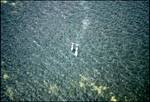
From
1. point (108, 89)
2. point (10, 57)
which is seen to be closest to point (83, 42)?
point (108, 89)

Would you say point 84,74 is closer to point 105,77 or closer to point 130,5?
point 105,77

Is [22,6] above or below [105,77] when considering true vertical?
above

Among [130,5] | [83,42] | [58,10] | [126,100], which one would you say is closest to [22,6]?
[58,10]

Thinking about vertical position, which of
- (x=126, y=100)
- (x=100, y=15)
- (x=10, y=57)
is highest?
(x=100, y=15)

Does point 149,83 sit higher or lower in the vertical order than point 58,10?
lower

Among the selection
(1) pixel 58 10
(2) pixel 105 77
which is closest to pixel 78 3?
(1) pixel 58 10

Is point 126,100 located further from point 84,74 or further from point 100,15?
point 100,15
